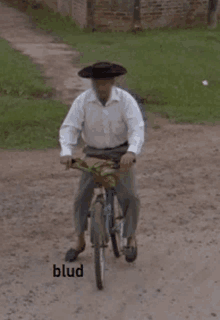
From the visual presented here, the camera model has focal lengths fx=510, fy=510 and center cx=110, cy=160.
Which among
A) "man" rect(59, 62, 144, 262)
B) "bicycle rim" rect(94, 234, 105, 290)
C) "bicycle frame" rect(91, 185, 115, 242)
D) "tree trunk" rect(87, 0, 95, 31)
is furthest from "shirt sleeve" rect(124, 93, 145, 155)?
"tree trunk" rect(87, 0, 95, 31)

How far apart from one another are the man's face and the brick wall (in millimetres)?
11352

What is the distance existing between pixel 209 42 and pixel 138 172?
8.41 meters

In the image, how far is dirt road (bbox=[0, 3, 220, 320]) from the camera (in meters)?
4.32

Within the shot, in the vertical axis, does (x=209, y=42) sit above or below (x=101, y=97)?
below

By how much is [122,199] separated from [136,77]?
6.87 metres

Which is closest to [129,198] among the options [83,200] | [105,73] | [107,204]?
[107,204]

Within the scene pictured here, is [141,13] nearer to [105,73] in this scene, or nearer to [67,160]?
[105,73]

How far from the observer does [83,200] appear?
4.63 meters

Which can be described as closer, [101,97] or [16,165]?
[101,97]

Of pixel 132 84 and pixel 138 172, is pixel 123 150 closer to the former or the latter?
pixel 138 172

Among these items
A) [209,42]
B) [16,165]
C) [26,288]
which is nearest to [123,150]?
[26,288]

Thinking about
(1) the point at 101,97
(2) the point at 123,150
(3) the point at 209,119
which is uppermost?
(1) the point at 101,97

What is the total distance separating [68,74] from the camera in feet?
37.9

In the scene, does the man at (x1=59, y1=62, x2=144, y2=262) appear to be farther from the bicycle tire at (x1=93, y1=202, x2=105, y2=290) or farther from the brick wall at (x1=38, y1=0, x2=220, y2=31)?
the brick wall at (x1=38, y1=0, x2=220, y2=31)
